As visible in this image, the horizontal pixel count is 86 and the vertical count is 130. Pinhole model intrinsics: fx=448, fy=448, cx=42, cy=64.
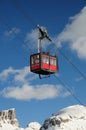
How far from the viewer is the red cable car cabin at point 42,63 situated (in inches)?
1993

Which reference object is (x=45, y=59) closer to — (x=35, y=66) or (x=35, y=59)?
(x=35, y=59)

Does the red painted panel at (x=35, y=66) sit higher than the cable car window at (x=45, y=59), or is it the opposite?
the cable car window at (x=45, y=59)

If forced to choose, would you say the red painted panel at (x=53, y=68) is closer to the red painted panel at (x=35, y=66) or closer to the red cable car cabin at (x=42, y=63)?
the red cable car cabin at (x=42, y=63)

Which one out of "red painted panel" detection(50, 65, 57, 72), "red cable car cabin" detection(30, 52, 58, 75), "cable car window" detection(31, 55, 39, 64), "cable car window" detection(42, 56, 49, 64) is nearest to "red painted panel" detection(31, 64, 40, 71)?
"red cable car cabin" detection(30, 52, 58, 75)

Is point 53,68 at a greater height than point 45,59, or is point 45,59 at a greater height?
point 45,59

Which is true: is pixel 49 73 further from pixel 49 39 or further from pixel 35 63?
pixel 49 39

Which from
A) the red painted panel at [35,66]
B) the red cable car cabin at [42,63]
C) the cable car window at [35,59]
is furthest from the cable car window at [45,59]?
the red painted panel at [35,66]

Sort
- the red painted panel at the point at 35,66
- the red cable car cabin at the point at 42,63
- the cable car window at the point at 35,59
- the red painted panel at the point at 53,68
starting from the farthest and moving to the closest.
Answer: the red painted panel at the point at 53,68
the red painted panel at the point at 35,66
the cable car window at the point at 35,59
the red cable car cabin at the point at 42,63

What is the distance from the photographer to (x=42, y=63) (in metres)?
50.8

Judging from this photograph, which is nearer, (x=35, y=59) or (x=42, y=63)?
(x=42, y=63)

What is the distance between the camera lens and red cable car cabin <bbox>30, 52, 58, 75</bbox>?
5062 centimetres

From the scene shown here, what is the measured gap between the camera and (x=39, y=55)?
50.4 m

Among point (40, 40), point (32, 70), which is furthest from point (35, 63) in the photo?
point (40, 40)

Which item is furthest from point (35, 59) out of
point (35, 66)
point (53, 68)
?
point (53, 68)
